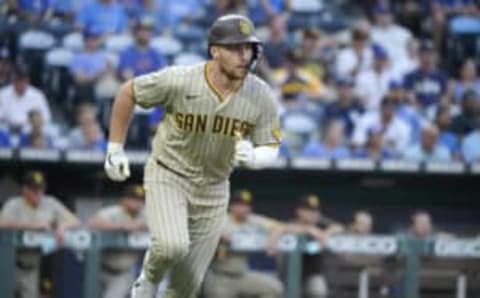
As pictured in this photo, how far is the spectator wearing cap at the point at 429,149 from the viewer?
13.0m

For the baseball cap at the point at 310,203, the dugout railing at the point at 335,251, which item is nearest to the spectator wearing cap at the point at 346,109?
the baseball cap at the point at 310,203

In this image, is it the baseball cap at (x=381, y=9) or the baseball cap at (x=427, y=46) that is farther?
the baseball cap at (x=381, y=9)

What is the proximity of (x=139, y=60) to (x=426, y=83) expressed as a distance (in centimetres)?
288

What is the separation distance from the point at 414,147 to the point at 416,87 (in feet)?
3.97

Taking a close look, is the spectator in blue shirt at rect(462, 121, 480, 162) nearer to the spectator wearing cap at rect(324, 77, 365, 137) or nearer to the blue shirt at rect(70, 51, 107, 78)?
the spectator wearing cap at rect(324, 77, 365, 137)

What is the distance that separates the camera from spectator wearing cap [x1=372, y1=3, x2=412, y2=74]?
14789mm

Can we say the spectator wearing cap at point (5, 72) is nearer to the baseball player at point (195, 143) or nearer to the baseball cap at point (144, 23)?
the baseball cap at point (144, 23)

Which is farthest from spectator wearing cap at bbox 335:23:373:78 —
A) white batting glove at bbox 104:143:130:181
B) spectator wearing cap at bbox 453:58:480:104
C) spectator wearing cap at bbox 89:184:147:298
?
white batting glove at bbox 104:143:130:181

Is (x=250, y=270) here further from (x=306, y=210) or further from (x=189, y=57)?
(x=189, y=57)

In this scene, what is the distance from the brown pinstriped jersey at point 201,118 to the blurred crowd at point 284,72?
4695mm

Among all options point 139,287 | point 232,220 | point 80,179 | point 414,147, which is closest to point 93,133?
point 80,179

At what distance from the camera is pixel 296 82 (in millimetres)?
13469

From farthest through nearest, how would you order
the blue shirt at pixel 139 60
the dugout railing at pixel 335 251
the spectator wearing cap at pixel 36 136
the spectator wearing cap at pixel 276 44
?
the spectator wearing cap at pixel 276 44, the blue shirt at pixel 139 60, the spectator wearing cap at pixel 36 136, the dugout railing at pixel 335 251

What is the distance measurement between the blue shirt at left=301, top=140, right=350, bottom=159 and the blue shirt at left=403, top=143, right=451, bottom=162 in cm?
58
